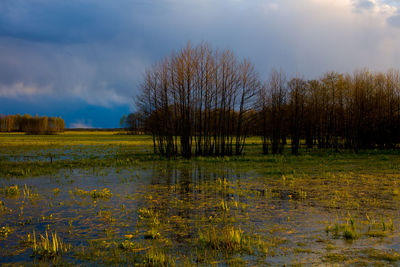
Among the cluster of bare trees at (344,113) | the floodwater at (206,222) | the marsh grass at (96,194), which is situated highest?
the cluster of bare trees at (344,113)

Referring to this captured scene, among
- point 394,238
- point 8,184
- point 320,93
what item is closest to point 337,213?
point 394,238

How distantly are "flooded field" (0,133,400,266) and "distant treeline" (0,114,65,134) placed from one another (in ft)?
514

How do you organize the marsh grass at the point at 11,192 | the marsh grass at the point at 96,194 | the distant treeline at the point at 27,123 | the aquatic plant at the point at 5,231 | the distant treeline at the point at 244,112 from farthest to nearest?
the distant treeline at the point at 27,123, the distant treeline at the point at 244,112, the marsh grass at the point at 11,192, the marsh grass at the point at 96,194, the aquatic plant at the point at 5,231

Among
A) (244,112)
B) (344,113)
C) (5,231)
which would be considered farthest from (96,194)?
(344,113)

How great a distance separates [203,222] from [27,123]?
577 feet

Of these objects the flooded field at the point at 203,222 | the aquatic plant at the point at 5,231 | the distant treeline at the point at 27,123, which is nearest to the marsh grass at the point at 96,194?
the flooded field at the point at 203,222

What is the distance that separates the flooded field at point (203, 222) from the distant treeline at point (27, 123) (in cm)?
15678

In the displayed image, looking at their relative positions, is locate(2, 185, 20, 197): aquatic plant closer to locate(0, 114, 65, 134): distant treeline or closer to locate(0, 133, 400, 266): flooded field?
locate(0, 133, 400, 266): flooded field

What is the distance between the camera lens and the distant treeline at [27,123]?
158 m

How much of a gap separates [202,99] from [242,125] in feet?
16.2

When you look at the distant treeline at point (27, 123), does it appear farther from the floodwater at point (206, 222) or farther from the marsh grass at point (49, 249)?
the marsh grass at point (49, 249)

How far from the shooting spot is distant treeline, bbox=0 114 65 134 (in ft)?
518

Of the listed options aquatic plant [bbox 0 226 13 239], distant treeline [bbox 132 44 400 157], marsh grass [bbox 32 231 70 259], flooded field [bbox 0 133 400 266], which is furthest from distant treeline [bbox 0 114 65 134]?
marsh grass [bbox 32 231 70 259]

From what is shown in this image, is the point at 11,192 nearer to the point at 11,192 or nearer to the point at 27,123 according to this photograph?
the point at 11,192
